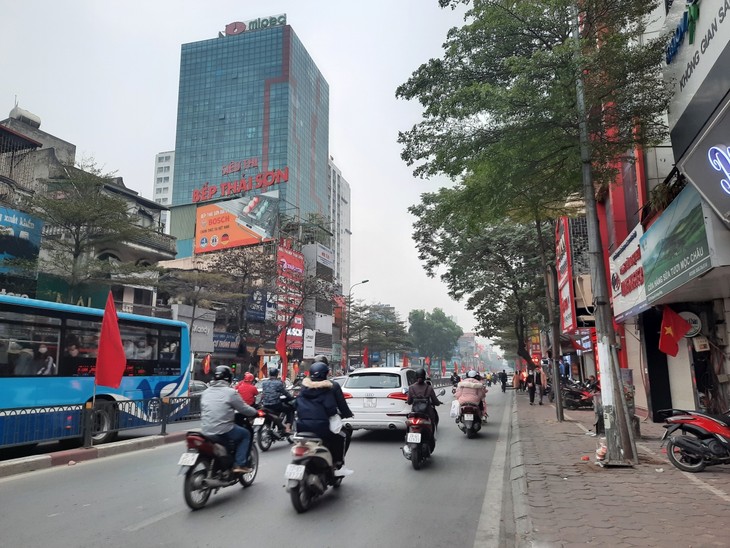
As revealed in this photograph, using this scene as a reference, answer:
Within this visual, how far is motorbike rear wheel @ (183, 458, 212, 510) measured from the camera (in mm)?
5805

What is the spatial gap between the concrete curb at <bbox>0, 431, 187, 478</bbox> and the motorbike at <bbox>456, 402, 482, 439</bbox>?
6850 mm

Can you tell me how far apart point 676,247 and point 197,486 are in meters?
8.19

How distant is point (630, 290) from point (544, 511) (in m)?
9.17

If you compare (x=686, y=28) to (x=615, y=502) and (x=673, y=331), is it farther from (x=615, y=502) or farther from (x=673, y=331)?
(x=615, y=502)

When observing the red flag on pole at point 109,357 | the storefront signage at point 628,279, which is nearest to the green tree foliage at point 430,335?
the storefront signage at point 628,279

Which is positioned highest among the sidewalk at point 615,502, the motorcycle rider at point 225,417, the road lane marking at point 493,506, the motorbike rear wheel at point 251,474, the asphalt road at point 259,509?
the motorcycle rider at point 225,417

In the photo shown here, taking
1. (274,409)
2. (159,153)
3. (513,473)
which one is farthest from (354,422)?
(159,153)

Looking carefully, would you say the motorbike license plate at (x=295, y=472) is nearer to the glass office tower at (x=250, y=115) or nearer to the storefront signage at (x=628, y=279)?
the storefront signage at (x=628, y=279)

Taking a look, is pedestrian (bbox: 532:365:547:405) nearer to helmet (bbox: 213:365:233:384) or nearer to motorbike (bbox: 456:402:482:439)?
motorbike (bbox: 456:402:482:439)

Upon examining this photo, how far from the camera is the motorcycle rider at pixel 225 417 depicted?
6.24 metres

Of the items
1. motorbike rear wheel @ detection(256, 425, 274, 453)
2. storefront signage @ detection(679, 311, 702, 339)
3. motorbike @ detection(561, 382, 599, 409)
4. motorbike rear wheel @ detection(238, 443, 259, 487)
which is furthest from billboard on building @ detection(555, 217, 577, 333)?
motorbike rear wheel @ detection(238, 443, 259, 487)

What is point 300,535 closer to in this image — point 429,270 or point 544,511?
point 544,511

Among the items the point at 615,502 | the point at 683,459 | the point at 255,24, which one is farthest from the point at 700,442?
the point at 255,24

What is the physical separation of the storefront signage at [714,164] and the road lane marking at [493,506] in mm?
4657
